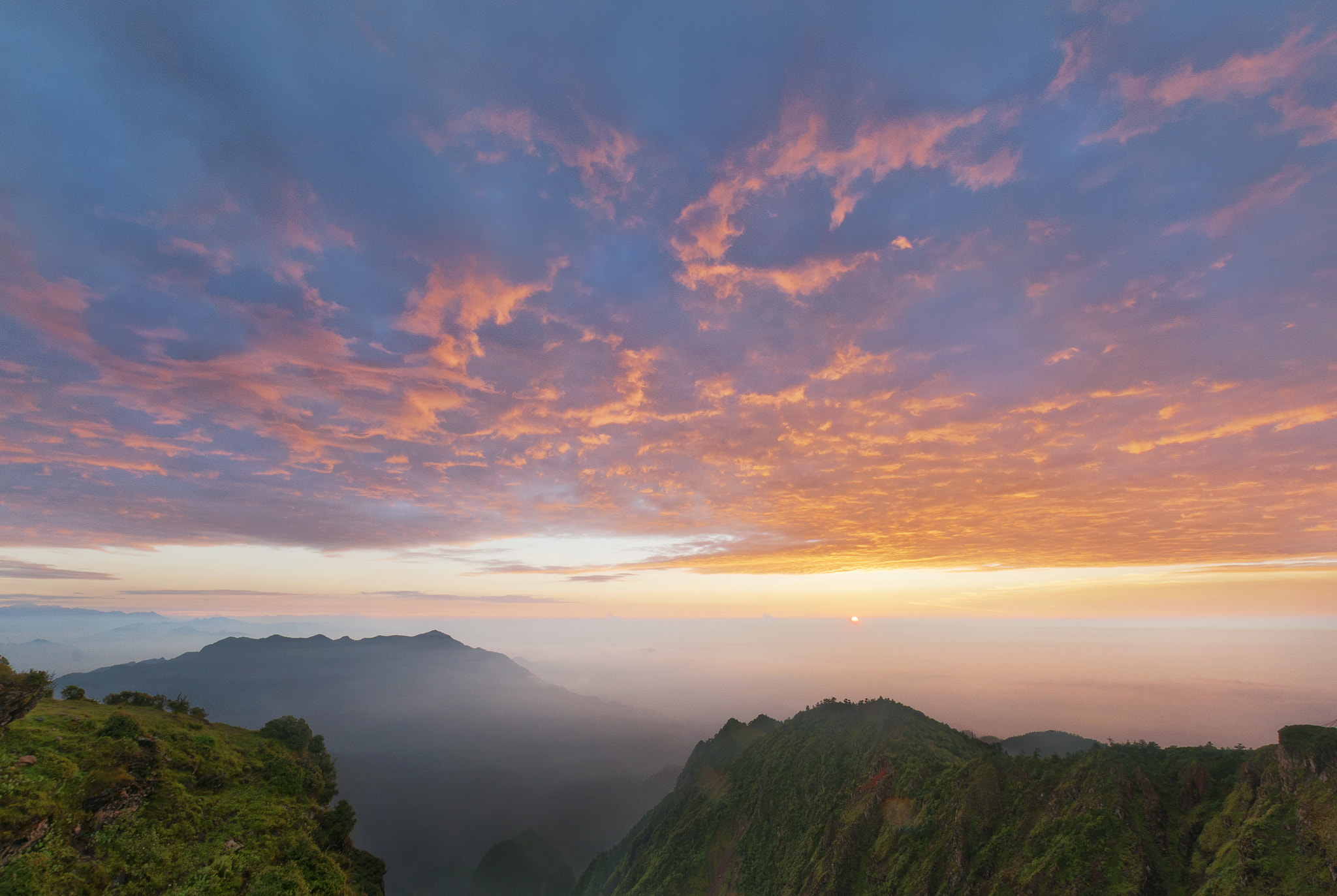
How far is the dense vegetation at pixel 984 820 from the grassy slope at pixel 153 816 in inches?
2648

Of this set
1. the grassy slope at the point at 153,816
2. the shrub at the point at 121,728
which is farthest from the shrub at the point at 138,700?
the shrub at the point at 121,728

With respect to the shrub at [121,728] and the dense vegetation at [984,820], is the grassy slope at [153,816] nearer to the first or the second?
the shrub at [121,728]

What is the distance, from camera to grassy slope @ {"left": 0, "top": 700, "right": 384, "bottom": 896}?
30.0 meters

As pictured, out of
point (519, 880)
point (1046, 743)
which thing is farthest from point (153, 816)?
point (1046, 743)

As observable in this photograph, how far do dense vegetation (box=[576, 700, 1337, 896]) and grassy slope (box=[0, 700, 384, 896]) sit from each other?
67270mm

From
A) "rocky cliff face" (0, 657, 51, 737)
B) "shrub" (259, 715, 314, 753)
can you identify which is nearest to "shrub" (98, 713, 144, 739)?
"rocky cliff face" (0, 657, 51, 737)

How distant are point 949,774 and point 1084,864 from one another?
24.0 meters

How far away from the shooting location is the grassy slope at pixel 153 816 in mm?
29969

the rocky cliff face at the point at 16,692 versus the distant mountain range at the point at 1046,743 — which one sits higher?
the rocky cliff face at the point at 16,692

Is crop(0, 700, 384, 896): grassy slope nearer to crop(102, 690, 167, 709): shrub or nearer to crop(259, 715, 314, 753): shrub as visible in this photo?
crop(102, 690, 167, 709): shrub

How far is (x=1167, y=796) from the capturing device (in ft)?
181

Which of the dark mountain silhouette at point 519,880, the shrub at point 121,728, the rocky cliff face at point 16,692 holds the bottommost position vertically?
the dark mountain silhouette at point 519,880

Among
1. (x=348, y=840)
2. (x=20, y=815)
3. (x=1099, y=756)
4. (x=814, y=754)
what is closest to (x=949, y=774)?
(x=1099, y=756)

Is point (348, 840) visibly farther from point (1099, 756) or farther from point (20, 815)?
point (1099, 756)
